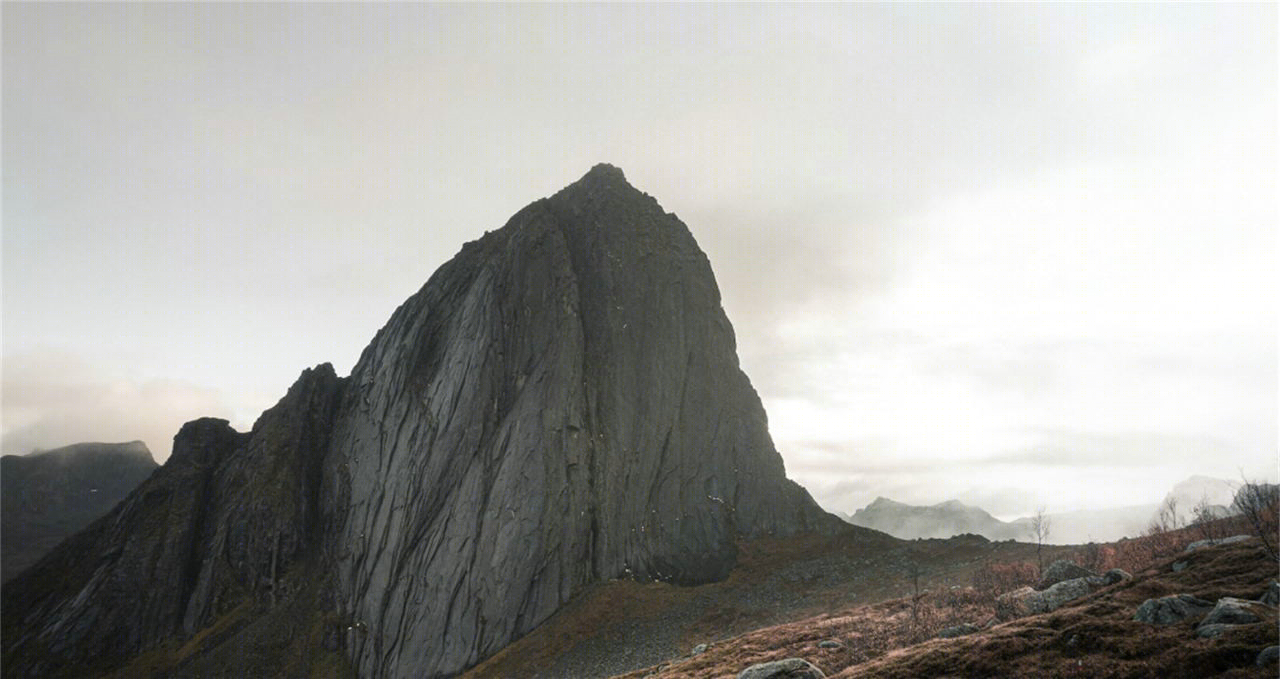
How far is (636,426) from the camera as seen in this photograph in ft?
309

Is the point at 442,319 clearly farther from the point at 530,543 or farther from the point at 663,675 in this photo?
the point at 663,675

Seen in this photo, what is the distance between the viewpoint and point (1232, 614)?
24141 millimetres

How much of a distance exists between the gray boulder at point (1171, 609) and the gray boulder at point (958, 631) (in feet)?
30.1

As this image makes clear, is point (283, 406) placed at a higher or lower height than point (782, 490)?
higher

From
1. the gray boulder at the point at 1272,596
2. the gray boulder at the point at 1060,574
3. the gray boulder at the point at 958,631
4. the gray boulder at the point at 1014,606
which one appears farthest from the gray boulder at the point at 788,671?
the gray boulder at the point at 1060,574

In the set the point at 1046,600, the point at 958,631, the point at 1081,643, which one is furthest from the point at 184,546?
the point at 1081,643

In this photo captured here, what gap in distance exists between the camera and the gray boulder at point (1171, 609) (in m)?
26.5

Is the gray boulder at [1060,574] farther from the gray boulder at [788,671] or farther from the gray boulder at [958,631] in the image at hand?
the gray boulder at [788,671]

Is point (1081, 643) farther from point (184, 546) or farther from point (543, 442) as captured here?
point (184, 546)

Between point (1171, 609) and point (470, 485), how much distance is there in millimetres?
76594

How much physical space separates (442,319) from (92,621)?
73667mm

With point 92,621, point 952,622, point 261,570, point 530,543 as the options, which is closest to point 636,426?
point 530,543

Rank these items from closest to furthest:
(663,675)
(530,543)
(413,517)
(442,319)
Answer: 1. (663,675)
2. (530,543)
3. (413,517)
4. (442,319)

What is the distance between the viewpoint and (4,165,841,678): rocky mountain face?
8106 cm
